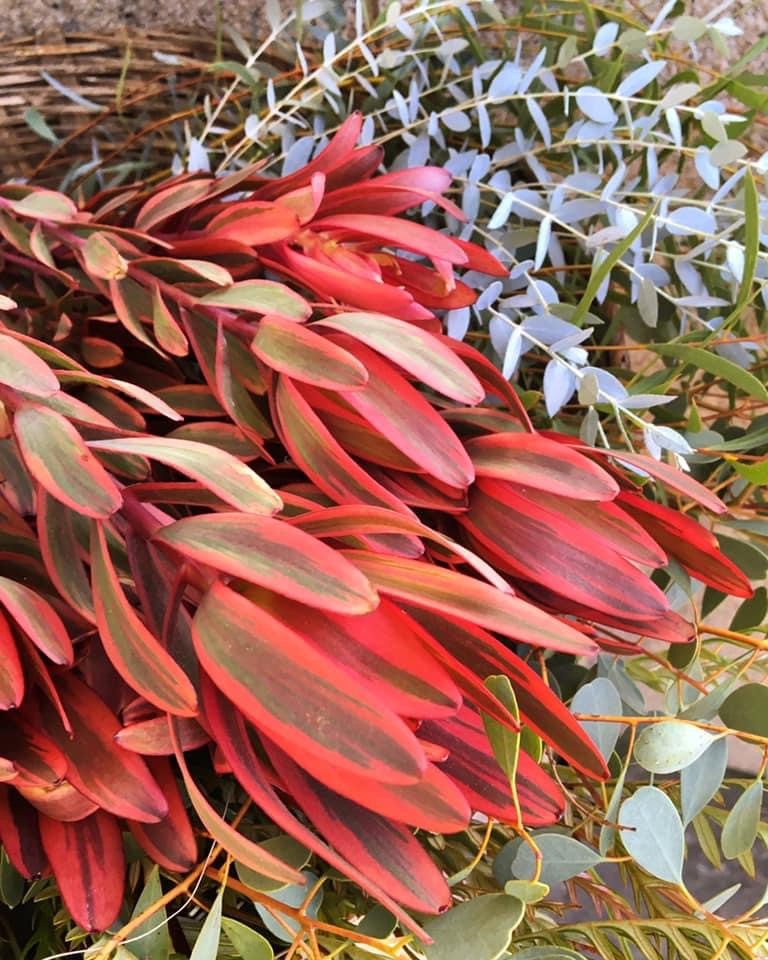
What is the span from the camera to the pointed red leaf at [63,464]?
23cm

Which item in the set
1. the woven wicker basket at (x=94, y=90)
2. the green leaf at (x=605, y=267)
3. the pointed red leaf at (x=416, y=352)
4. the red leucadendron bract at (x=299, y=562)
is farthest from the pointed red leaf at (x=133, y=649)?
the woven wicker basket at (x=94, y=90)

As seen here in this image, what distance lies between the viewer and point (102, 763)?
0.25 meters

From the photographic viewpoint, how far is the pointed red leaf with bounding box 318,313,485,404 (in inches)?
11.2

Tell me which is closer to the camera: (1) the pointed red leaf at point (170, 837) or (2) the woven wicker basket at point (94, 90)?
(1) the pointed red leaf at point (170, 837)

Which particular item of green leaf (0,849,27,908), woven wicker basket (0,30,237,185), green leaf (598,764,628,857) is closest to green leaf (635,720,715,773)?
green leaf (598,764,628,857)

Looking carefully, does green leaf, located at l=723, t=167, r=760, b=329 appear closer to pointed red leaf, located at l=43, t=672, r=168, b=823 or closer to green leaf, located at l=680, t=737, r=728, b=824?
green leaf, located at l=680, t=737, r=728, b=824

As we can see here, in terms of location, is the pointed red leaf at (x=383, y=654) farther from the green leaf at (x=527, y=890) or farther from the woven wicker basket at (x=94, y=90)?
the woven wicker basket at (x=94, y=90)

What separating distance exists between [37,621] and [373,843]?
11 centimetres

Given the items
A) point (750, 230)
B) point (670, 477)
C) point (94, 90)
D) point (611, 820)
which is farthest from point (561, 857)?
point (94, 90)

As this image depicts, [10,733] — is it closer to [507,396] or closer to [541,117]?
[507,396]

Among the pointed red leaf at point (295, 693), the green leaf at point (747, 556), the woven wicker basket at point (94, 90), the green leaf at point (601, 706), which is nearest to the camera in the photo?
the pointed red leaf at point (295, 693)

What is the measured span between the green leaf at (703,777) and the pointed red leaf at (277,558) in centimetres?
14

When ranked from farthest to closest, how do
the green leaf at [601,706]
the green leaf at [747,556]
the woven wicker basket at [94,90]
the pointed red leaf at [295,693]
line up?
the woven wicker basket at [94,90] → the green leaf at [747,556] → the green leaf at [601,706] → the pointed red leaf at [295,693]

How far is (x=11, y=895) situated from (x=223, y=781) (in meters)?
0.08
